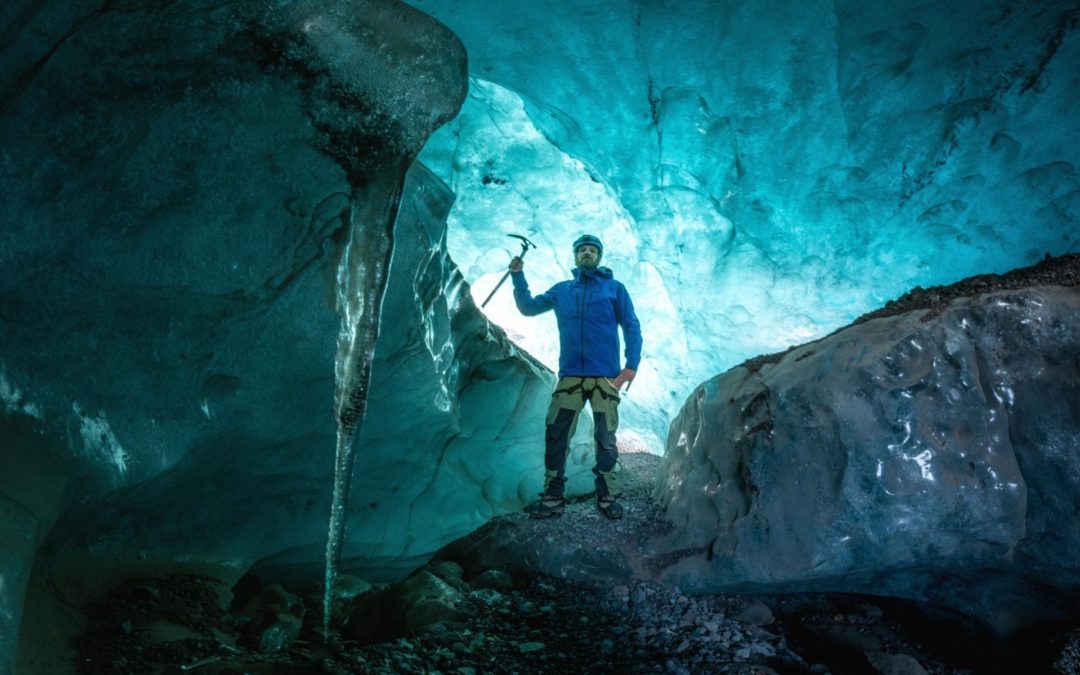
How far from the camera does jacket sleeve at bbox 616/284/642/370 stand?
4953 mm

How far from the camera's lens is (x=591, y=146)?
19.6 feet

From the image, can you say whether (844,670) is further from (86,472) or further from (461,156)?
(461,156)

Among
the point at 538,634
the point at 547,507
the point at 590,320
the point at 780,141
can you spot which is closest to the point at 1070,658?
the point at 538,634

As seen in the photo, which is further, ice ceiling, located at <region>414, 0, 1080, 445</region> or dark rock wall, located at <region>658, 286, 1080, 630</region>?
ice ceiling, located at <region>414, 0, 1080, 445</region>

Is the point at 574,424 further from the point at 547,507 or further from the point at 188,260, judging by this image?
the point at 188,260

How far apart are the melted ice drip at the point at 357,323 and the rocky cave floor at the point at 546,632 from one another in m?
0.52

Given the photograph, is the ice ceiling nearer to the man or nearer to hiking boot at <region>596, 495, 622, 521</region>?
the man

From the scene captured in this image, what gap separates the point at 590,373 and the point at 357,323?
217 cm

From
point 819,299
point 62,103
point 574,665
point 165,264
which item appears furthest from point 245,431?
point 819,299

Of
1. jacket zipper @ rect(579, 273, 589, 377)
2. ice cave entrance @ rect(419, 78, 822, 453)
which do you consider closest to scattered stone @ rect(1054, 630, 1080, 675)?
jacket zipper @ rect(579, 273, 589, 377)

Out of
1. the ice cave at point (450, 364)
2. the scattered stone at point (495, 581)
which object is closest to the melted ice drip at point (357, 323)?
the ice cave at point (450, 364)

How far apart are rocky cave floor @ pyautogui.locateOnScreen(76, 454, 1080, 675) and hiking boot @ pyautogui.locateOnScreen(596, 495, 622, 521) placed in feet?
2.67

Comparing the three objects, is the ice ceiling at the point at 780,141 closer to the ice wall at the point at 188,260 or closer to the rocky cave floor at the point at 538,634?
the ice wall at the point at 188,260

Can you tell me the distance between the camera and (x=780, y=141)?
514 centimetres
